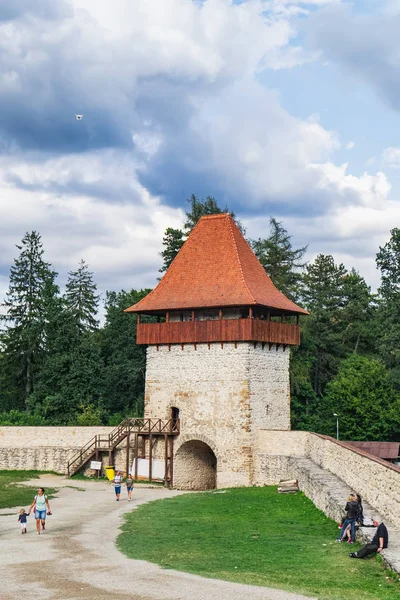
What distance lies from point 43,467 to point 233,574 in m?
24.5

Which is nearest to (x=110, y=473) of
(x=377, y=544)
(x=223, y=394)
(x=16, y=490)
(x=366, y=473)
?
(x=16, y=490)

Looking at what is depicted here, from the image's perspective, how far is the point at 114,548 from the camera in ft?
53.8

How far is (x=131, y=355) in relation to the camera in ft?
173

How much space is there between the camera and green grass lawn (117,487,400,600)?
1234 cm

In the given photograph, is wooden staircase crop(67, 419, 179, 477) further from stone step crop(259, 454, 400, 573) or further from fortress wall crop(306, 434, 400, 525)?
fortress wall crop(306, 434, 400, 525)

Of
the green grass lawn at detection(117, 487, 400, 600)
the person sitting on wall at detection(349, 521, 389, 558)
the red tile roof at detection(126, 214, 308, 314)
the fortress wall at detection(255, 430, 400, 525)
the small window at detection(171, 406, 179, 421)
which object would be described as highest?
the red tile roof at detection(126, 214, 308, 314)

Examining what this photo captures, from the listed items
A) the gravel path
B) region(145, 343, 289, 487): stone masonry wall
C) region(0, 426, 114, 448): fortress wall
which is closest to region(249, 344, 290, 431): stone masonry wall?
region(145, 343, 289, 487): stone masonry wall

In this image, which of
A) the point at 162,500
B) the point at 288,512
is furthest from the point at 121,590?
the point at 162,500

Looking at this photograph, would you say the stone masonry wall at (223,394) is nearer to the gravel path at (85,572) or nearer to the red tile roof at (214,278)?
the red tile roof at (214,278)

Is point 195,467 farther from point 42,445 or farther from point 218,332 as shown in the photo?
point 42,445

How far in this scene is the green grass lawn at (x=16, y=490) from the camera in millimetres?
25516

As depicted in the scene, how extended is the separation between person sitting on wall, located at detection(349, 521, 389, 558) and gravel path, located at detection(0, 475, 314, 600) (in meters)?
2.82

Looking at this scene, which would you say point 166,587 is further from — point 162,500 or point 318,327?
point 318,327

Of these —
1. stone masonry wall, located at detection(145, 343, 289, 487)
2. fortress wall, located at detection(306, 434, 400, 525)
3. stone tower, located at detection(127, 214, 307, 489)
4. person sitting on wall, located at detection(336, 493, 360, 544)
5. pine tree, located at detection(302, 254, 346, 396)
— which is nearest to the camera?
person sitting on wall, located at detection(336, 493, 360, 544)
